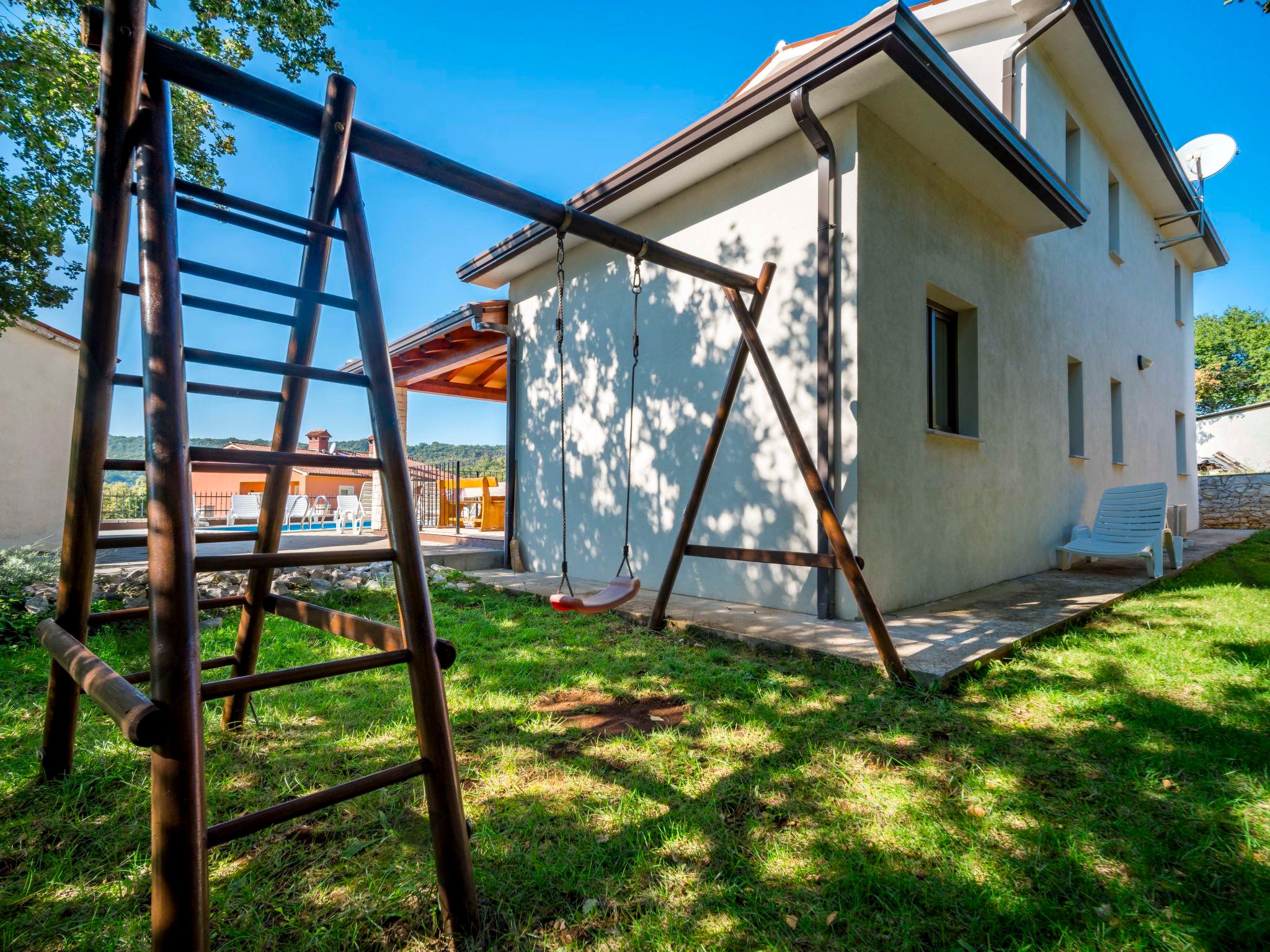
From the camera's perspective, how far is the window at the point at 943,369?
5.25 meters

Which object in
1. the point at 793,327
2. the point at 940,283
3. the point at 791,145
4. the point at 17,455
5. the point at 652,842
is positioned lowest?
the point at 652,842

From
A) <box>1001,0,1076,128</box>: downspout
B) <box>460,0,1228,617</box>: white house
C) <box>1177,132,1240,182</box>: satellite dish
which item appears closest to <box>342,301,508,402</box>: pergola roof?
<box>460,0,1228,617</box>: white house

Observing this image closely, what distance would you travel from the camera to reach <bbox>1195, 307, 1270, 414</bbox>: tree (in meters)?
30.7

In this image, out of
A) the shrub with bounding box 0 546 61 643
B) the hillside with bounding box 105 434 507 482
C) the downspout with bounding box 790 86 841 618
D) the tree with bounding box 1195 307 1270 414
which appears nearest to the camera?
the shrub with bounding box 0 546 61 643

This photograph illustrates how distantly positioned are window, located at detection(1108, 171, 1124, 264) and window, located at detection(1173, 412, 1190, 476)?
14.7ft

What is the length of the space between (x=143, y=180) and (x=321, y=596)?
4.47 metres

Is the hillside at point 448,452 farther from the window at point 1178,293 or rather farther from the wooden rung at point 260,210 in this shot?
the window at point 1178,293

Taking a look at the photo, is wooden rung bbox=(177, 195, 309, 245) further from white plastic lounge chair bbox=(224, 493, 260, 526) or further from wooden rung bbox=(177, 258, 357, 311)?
white plastic lounge chair bbox=(224, 493, 260, 526)

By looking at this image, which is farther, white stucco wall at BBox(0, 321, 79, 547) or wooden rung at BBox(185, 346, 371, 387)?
white stucco wall at BBox(0, 321, 79, 547)

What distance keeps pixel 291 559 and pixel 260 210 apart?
1.00 m

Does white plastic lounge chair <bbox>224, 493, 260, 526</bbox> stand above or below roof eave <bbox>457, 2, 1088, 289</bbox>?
below

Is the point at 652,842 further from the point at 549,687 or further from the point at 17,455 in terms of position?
the point at 17,455

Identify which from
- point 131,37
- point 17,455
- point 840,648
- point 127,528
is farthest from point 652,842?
point 17,455

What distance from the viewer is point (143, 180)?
52.4 inches
